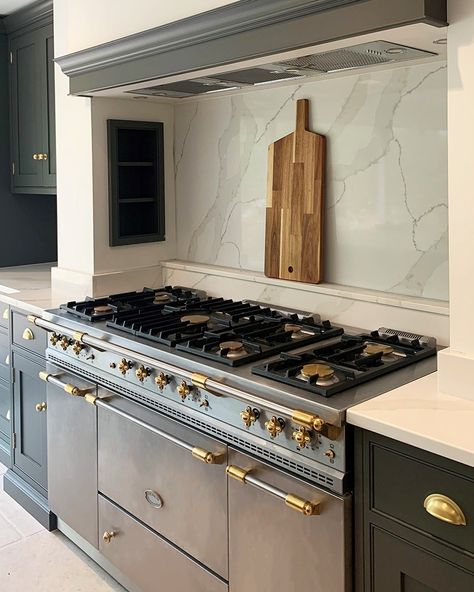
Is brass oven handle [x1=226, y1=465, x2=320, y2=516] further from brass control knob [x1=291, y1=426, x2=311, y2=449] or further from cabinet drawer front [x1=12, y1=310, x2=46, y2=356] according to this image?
cabinet drawer front [x1=12, y1=310, x2=46, y2=356]

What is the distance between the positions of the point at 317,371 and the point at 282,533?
0.42 m

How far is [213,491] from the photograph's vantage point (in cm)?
198

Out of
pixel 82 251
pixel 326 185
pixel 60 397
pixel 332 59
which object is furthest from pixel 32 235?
pixel 332 59

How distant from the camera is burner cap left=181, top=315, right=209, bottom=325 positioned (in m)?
2.42

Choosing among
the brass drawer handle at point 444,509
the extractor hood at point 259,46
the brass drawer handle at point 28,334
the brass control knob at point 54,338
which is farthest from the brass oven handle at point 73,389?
the brass drawer handle at point 444,509

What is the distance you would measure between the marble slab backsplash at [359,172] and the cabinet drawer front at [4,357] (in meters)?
1.03

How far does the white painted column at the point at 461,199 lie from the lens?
1601 mm

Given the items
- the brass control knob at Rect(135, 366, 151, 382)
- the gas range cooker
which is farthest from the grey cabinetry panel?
the brass control knob at Rect(135, 366, 151, 382)

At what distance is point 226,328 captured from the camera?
230 centimetres

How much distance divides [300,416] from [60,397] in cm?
133

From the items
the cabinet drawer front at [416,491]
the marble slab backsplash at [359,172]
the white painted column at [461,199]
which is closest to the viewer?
the cabinet drawer front at [416,491]

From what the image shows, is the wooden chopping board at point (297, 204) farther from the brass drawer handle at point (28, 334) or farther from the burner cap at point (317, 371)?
the brass drawer handle at point (28, 334)

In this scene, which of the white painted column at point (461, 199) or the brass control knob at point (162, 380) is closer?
the white painted column at point (461, 199)

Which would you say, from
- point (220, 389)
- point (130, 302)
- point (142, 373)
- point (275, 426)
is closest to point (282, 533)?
point (275, 426)
